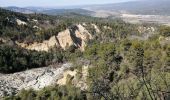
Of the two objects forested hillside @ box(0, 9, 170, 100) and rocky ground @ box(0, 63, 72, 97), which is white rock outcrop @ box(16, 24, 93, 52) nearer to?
forested hillside @ box(0, 9, 170, 100)

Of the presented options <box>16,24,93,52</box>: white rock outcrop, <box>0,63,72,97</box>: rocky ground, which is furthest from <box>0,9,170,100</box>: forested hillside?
<box>0,63,72,97</box>: rocky ground

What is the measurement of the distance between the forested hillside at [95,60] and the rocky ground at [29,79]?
15.2ft

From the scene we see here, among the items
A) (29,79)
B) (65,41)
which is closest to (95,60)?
(29,79)

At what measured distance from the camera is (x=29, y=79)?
82938 millimetres

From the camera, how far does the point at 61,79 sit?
72.4m

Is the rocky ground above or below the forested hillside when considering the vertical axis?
below

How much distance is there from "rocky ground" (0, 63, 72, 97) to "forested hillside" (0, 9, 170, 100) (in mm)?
4625

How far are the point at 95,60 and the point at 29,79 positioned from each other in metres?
22.5

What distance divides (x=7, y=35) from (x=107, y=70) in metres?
65.0

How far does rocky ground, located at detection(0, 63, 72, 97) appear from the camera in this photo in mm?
74613

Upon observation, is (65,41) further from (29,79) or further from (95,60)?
(95,60)

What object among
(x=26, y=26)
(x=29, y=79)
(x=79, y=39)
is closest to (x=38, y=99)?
(x=29, y=79)

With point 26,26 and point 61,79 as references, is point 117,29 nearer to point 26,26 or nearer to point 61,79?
point 26,26

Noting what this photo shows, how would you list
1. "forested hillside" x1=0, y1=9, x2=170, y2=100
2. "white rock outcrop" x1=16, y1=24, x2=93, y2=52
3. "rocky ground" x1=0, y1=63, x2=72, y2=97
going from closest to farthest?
"forested hillside" x1=0, y1=9, x2=170, y2=100, "rocky ground" x1=0, y1=63, x2=72, y2=97, "white rock outcrop" x1=16, y1=24, x2=93, y2=52
